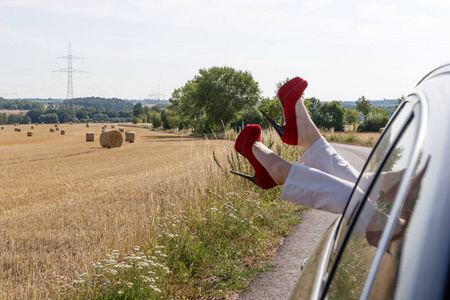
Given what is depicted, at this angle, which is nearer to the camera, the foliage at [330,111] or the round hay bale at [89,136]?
the round hay bale at [89,136]

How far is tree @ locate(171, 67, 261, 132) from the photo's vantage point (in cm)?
6091

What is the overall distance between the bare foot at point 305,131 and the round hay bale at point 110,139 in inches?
1412

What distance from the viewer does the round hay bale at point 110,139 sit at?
124 feet

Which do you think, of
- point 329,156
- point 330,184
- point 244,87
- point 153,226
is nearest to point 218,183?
point 153,226

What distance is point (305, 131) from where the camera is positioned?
314 cm

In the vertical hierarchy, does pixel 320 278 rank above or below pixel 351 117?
below

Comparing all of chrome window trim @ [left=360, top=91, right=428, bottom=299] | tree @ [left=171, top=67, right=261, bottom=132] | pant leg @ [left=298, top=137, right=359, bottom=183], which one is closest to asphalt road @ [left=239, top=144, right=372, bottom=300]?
pant leg @ [left=298, top=137, right=359, bottom=183]

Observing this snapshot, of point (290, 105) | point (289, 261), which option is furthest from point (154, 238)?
point (290, 105)

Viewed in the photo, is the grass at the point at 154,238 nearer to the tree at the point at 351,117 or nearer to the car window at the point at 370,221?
the car window at the point at 370,221

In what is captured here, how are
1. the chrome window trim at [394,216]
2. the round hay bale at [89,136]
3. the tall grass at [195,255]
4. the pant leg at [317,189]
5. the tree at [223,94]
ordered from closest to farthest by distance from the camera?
the chrome window trim at [394,216]
the pant leg at [317,189]
the tall grass at [195,255]
the round hay bale at [89,136]
the tree at [223,94]

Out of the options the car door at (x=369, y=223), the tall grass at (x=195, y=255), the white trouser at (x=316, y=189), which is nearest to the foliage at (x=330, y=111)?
the tall grass at (x=195, y=255)

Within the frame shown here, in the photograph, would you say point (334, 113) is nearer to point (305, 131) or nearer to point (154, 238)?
point (154, 238)

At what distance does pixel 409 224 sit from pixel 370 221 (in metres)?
0.44

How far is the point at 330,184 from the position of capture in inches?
78.2
